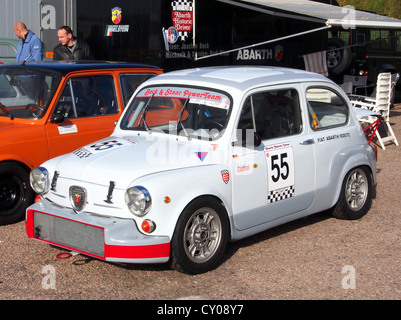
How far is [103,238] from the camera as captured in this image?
4.93 m

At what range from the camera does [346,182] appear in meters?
6.78

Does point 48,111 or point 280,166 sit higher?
point 48,111

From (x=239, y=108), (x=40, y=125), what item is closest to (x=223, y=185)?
(x=239, y=108)

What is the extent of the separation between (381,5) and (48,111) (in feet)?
58.8

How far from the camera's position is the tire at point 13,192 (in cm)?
658

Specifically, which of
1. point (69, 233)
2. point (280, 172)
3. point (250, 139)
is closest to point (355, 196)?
point (280, 172)

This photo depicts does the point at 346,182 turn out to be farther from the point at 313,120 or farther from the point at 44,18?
the point at 44,18

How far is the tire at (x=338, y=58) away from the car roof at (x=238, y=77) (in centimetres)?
839

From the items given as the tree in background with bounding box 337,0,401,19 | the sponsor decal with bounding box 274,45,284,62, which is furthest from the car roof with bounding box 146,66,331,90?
the tree in background with bounding box 337,0,401,19

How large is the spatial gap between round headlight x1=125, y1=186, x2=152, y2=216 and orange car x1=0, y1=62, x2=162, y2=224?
2099 mm

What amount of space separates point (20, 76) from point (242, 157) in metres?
3.12

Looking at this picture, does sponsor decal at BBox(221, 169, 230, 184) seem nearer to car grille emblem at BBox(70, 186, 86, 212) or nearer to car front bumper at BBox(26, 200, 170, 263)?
car front bumper at BBox(26, 200, 170, 263)

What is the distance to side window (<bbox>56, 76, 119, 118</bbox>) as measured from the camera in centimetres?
719

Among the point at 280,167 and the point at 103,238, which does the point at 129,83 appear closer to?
the point at 280,167
